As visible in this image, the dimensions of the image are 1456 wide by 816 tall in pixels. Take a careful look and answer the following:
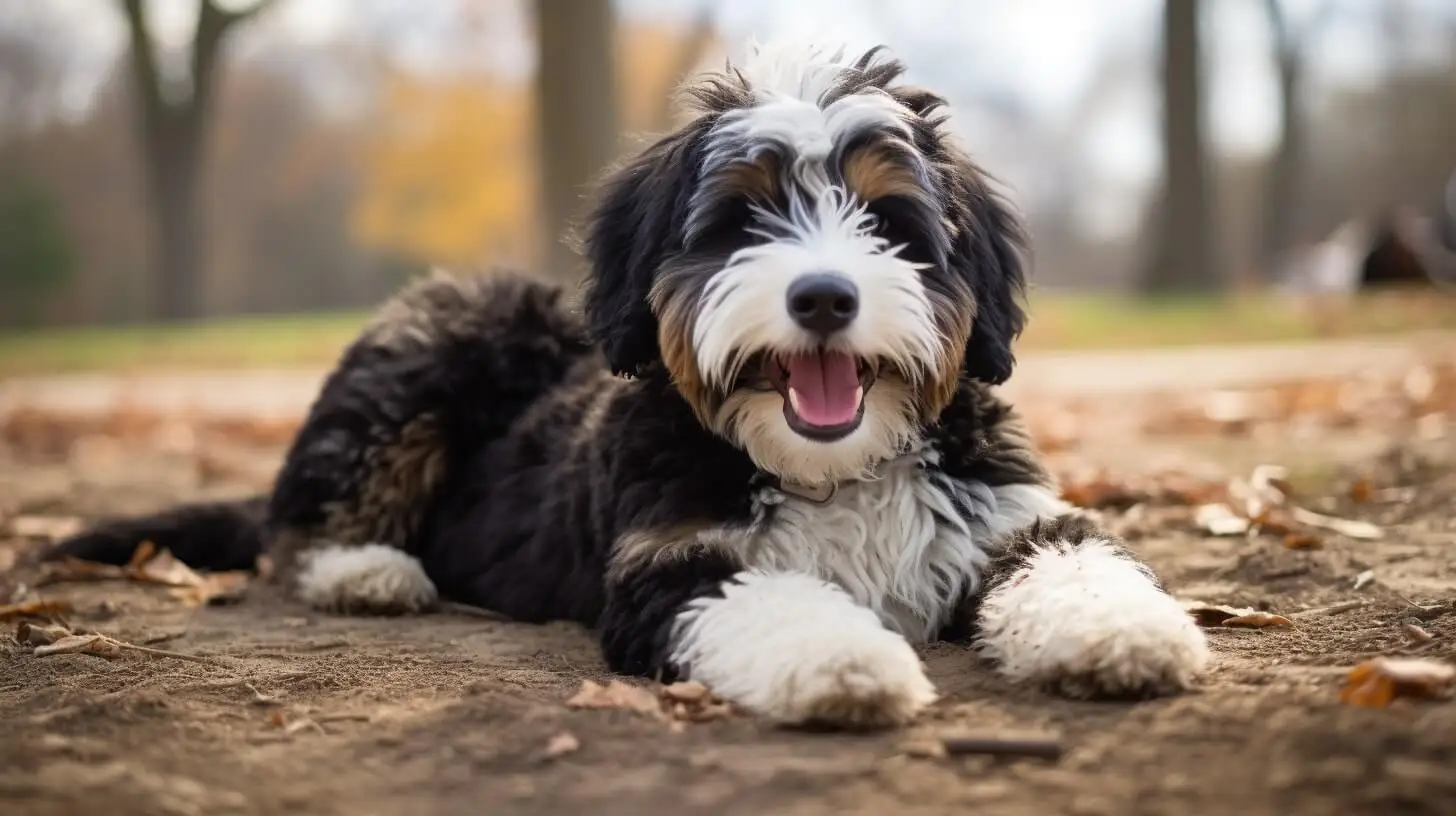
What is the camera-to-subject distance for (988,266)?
12.5 ft

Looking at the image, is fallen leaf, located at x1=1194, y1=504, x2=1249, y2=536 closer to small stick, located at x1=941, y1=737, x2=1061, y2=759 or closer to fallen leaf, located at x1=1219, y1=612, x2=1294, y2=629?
fallen leaf, located at x1=1219, y1=612, x2=1294, y2=629

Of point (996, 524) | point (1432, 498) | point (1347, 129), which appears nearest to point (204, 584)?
point (996, 524)

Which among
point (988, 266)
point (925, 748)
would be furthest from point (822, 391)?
point (925, 748)

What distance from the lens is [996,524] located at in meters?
3.65

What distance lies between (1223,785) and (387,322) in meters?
3.72

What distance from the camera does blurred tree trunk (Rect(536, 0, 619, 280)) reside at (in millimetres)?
10297

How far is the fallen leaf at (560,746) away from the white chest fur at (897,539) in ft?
3.21

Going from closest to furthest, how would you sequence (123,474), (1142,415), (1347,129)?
(123,474)
(1142,415)
(1347,129)

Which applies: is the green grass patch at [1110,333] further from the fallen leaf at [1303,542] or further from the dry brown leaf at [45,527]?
the fallen leaf at [1303,542]

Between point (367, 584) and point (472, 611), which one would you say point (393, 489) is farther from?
point (472, 611)

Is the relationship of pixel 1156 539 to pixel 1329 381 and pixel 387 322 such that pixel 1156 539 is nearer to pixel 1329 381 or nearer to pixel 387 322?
pixel 387 322

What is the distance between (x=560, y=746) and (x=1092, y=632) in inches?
45.5

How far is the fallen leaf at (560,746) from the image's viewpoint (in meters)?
2.64

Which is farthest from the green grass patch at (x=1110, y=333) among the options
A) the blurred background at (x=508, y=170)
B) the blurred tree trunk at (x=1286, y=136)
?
the blurred tree trunk at (x=1286, y=136)
